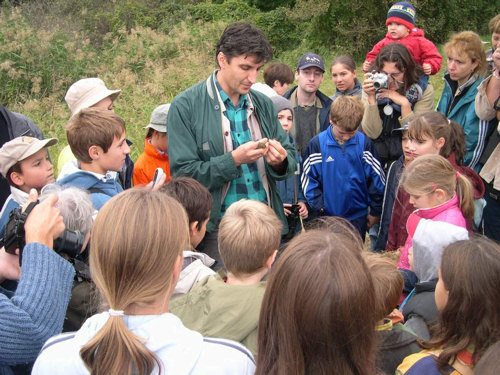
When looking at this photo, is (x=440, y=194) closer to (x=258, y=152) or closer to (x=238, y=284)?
(x=258, y=152)

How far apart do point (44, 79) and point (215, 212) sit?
8010 millimetres

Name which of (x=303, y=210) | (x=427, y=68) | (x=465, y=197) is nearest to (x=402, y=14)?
(x=427, y=68)

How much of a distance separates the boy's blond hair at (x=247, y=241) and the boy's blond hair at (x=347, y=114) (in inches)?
72.9

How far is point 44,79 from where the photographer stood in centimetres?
958

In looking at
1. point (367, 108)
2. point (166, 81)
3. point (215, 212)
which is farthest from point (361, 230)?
point (166, 81)

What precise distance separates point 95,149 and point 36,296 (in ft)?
4.65

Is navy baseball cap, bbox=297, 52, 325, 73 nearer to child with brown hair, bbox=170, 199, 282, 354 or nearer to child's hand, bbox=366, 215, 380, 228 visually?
child's hand, bbox=366, 215, 380, 228

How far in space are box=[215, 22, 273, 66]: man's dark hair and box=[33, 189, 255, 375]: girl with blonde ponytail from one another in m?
1.78

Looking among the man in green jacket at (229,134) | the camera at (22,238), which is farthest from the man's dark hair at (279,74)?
the camera at (22,238)

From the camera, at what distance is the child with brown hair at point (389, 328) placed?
6.29ft

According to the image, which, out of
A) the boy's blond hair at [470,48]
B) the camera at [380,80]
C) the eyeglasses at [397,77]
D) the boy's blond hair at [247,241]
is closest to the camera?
the boy's blond hair at [247,241]

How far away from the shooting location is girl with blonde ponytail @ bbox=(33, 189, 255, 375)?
1.27 metres

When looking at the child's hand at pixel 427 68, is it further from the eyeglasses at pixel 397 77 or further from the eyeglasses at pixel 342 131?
the eyeglasses at pixel 342 131

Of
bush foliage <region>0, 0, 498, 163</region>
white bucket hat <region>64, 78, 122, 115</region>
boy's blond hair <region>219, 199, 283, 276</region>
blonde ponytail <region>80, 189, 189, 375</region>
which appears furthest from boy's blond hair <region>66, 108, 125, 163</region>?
bush foliage <region>0, 0, 498, 163</region>
